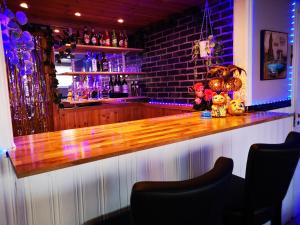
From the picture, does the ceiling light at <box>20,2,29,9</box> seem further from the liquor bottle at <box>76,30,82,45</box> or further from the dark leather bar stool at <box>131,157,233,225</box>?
the dark leather bar stool at <box>131,157,233,225</box>

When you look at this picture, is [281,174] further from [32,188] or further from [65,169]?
[32,188]

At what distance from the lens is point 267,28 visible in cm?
254

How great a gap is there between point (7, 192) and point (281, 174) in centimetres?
136

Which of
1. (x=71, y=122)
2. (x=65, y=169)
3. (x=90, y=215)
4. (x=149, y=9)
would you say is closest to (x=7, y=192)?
(x=65, y=169)

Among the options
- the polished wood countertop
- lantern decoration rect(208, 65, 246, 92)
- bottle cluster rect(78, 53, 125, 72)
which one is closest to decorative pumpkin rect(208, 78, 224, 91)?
lantern decoration rect(208, 65, 246, 92)

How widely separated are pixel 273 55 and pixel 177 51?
1239mm

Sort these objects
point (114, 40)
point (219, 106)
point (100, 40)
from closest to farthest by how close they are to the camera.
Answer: point (219, 106) → point (100, 40) → point (114, 40)

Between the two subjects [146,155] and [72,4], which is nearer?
[146,155]

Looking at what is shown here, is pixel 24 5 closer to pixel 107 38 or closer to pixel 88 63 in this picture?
pixel 107 38

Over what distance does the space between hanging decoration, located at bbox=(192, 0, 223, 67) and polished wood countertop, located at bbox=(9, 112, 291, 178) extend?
982 millimetres

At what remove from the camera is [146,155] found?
1.44 metres

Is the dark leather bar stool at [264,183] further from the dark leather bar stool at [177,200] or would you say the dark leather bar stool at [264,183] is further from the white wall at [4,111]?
the white wall at [4,111]

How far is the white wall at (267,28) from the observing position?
2.44m

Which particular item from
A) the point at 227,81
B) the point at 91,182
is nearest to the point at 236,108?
the point at 227,81
